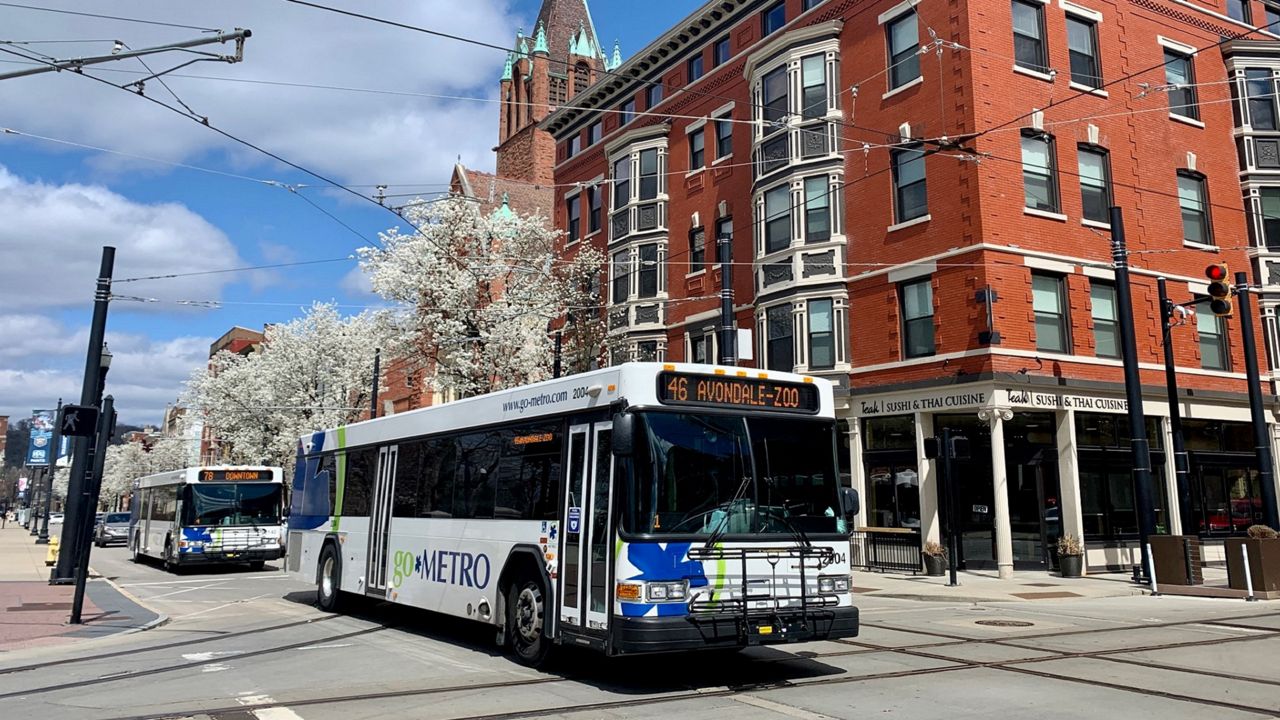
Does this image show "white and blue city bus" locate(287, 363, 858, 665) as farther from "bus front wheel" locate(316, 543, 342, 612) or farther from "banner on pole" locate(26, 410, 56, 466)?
"banner on pole" locate(26, 410, 56, 466)

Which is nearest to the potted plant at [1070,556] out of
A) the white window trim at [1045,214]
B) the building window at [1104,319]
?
the building window at [1104,319]

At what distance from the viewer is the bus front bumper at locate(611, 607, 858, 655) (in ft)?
→ 27.0

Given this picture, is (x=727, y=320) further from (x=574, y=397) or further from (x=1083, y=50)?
(x=1083, y=50)

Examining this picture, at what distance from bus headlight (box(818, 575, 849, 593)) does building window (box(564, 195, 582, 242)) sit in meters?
29.5

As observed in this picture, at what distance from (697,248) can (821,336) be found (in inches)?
281

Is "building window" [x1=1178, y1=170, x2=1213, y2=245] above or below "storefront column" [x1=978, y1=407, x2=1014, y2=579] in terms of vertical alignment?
above

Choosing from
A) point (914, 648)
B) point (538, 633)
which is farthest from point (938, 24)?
point (538, 633)

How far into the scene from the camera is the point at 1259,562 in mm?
16562

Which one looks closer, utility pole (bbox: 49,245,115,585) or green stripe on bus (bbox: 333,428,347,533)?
green stripe on bus (bbox: 333,428,347,533)

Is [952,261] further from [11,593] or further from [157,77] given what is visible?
[11,593]

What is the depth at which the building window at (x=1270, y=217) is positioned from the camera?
26812 millimetres

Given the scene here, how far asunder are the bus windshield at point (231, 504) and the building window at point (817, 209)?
54.6 ft

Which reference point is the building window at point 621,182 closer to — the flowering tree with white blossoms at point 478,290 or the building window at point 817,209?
the flowering tree with white blossoms at point 478,290

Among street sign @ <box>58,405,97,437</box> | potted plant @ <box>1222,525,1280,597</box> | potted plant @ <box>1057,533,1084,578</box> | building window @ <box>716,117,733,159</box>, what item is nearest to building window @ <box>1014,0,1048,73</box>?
building window @ <box>716,117,733,159</box>
